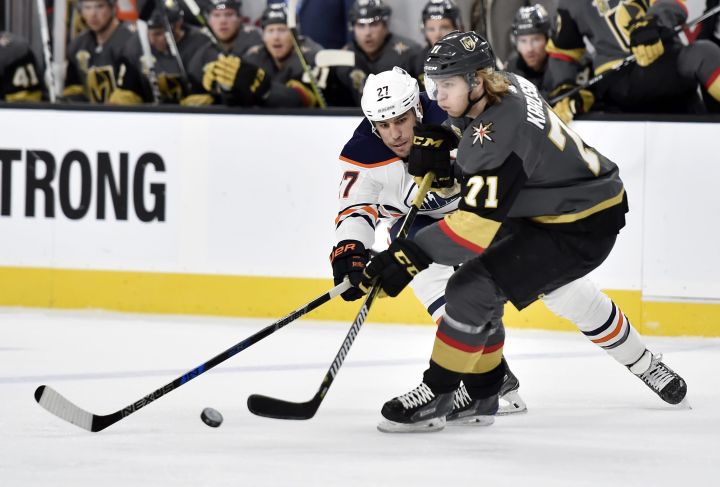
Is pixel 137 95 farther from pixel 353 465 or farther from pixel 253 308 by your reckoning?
pixel 353 465

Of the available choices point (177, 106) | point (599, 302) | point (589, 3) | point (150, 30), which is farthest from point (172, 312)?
point (599, 302)

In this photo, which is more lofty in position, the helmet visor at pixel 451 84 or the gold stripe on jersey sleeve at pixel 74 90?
the helmet visor at pixel 451 84

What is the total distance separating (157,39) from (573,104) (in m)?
2.36

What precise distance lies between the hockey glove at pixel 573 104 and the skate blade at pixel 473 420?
2.08 metres

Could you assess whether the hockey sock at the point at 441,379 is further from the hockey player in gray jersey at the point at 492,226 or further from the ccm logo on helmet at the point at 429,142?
the ccm logo on helmet at the point at 429,142

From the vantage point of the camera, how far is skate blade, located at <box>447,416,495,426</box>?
361 cm

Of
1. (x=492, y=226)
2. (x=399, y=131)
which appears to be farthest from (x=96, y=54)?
(x=492, y=226)

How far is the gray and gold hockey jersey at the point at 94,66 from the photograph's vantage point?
22.4 ft

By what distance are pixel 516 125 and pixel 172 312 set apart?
3023mm

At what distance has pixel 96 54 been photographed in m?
6.92

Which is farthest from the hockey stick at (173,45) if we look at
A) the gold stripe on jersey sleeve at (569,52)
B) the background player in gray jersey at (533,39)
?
the gold stripe on jersey sleeve at (569,52)

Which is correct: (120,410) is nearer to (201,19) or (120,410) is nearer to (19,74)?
(201,19)

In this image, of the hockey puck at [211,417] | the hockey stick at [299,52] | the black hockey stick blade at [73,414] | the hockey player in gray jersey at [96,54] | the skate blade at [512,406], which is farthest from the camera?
the hockey player in gray jersey at [96,54]

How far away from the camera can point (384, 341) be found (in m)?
A: 5.27
